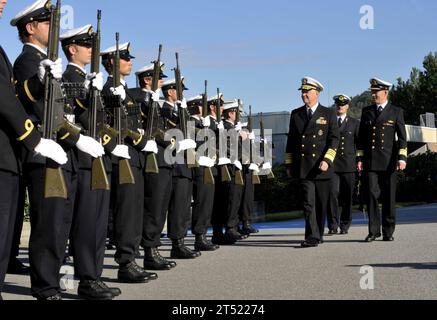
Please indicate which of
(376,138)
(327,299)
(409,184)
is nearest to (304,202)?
(376,138)

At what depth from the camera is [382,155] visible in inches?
428

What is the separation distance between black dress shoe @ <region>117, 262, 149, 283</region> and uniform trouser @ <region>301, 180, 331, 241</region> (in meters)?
3.67

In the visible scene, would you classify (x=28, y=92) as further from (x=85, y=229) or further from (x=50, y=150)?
(x=85, y=229)

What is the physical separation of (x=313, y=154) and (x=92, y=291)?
5.12 meters

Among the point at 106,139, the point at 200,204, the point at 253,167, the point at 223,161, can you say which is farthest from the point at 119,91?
the point at 253,167

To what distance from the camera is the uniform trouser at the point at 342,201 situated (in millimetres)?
12695

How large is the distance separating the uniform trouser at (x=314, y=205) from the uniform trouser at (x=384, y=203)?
696 mm

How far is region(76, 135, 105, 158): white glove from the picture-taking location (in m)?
5.86

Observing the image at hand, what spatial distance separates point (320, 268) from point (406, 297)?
1987 millimetres

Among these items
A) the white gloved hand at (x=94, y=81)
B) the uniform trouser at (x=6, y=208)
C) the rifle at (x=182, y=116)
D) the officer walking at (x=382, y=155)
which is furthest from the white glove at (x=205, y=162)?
the uniform trouser at (x=6, y=208)

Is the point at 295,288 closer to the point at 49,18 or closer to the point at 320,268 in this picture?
the point at 320,268

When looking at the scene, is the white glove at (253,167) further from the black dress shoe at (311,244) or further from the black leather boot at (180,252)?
the black leather boot at (180,252)

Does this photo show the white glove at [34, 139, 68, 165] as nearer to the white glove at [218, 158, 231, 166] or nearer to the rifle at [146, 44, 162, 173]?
the rifle at [146, 44, 162, 173]
